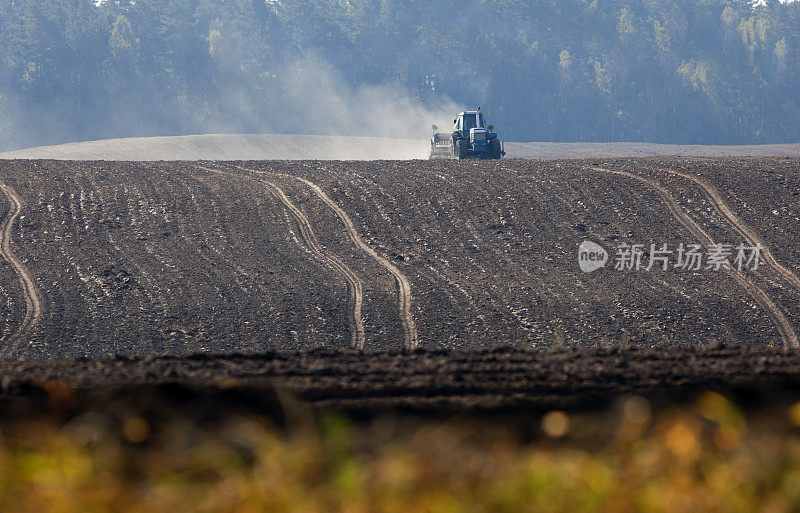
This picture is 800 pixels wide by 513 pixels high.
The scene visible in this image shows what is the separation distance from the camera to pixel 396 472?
3092mm

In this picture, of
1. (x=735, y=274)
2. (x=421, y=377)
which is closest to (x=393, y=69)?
(x=735, y=274)

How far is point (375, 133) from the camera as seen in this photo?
7281 cm

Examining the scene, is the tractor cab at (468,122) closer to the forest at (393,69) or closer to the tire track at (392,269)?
the tire track at (392,269)

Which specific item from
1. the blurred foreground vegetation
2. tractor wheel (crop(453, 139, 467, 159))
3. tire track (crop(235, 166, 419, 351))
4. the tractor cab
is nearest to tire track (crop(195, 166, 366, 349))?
tire track (crop(235, 166, 419, 351))

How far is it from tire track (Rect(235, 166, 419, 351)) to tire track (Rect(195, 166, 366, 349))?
0.74 metres

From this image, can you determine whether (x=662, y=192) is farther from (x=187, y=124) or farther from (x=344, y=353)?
(x=187, y=124)

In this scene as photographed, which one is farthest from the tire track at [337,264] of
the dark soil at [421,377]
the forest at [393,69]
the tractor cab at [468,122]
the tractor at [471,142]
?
the forest at [393,69]

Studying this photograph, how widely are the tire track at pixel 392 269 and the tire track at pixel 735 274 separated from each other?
19.8ft

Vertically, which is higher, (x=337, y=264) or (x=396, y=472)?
(x=337, y=264)

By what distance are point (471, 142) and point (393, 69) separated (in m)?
50.9

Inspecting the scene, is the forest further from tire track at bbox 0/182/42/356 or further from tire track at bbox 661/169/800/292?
tire track at bbox 0/182/42/356

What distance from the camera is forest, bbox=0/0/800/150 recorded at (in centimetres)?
7425

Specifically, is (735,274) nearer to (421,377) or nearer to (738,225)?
(738,225)

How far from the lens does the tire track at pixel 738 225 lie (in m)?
15.5
